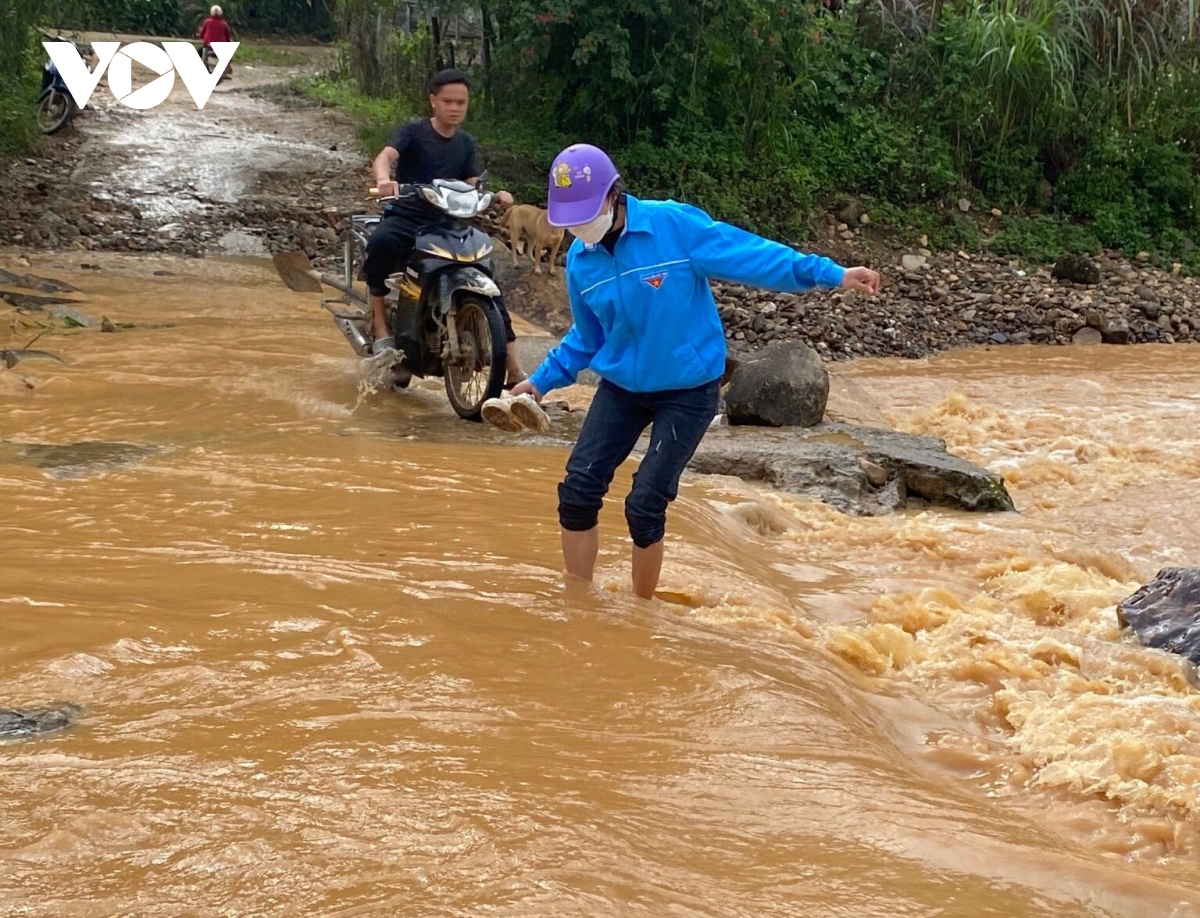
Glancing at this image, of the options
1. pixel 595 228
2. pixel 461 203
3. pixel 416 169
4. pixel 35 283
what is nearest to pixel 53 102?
pixel 35 283

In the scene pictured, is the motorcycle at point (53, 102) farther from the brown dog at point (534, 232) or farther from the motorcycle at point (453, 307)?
the motorcycle at point (453, 307)

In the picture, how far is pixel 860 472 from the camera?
24.5 feet

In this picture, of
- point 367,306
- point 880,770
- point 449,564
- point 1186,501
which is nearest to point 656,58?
point 367,306

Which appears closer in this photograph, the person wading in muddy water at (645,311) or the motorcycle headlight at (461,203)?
the person wading in muddy water at (645,311)

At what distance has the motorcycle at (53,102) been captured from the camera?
16.9 m

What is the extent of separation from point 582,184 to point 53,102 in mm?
14995

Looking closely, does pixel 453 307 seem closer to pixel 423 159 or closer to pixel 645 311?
pixel 423 159

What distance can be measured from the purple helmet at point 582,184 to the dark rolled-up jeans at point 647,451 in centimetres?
62

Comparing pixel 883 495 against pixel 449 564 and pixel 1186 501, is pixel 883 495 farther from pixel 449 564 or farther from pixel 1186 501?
pixel 449 564

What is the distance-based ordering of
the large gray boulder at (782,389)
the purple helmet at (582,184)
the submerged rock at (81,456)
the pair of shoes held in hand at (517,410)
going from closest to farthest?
1. the purple helmet at (582,184)
2. the pair of shoes held in hand at (517,410)
3. the submerged rock at (81,456)
4. the large gray boulder at (782,389)

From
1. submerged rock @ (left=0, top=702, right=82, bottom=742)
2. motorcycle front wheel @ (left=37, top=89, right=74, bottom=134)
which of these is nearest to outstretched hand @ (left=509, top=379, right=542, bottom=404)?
submerged rock @ (left=0, top=702, right=82, bottom=742)

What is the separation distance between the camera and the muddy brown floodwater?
2.75 m

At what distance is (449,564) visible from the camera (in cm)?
498

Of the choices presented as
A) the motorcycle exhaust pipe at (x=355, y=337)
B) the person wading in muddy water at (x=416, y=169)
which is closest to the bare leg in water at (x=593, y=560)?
the person wading in muddy water at (x=416, y=169)
